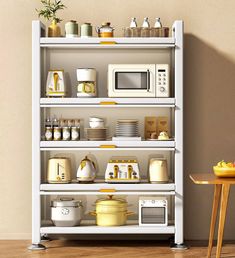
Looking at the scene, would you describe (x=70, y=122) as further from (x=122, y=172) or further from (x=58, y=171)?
(x=122, y=172)

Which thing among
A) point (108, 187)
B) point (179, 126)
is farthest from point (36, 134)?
point (179, 126)

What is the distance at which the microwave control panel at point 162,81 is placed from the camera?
5930mm

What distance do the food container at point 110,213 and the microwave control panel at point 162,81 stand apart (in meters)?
0.94

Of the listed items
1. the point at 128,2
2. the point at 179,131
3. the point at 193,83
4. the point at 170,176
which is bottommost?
the point at 170,176

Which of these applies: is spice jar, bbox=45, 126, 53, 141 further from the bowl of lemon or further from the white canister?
the bowl of lemon

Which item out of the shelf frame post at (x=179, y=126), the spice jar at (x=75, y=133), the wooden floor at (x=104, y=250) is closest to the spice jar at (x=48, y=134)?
the spice jar at (x=75, y=133)

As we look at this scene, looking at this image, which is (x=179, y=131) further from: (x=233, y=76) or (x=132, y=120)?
(x=233, y=76)

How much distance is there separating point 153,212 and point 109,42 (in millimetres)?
1411

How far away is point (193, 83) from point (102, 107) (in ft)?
2.63

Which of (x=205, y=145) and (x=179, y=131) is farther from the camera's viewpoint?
(x=205, y=145)

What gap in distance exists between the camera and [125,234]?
20.8 feet

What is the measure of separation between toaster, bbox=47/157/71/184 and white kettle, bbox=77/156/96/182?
97 mm

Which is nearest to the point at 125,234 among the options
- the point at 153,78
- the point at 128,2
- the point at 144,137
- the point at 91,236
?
the point at 91,236

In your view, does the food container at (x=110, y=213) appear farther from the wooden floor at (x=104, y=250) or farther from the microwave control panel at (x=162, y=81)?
the microwave control panel at (x=162, y=81)
